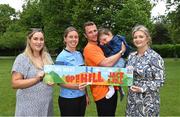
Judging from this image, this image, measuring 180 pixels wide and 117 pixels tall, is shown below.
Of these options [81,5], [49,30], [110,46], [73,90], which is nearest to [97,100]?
[73,90]

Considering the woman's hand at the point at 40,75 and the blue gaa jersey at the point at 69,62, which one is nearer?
the woman's hand at the point at 40,75

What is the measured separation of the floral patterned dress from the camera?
18.2 feet

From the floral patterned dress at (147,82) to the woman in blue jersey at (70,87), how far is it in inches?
31.8

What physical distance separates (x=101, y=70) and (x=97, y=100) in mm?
534

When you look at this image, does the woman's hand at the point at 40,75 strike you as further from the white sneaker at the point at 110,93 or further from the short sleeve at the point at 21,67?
the white sneaker at the point at 110,93

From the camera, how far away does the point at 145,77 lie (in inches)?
221

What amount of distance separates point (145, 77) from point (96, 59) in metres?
0.89

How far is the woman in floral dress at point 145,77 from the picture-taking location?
219 inches

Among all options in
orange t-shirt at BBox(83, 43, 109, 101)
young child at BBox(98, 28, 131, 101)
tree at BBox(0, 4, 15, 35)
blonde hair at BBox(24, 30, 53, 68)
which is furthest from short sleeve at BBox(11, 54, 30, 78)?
tree at BBox(0, 4, 15, 35)

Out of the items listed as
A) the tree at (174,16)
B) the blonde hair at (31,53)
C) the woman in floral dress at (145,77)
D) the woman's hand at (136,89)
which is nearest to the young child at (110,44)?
the woman in floral dress at (145,77)

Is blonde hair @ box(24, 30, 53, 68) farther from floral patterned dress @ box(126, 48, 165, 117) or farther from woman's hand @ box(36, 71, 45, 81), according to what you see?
floral patterned dress @ box(126, 48, 165, 117)

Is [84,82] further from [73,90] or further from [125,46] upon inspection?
[125,46]

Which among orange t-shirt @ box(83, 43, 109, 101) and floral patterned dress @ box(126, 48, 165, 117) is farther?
orange t-shirt @ box(83, 43, 109, 101)

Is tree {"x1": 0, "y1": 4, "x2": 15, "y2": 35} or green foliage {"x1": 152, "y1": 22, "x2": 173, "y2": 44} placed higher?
tree {"x1": 0, "y1": 4, "x2": 15, "y2": 35}
